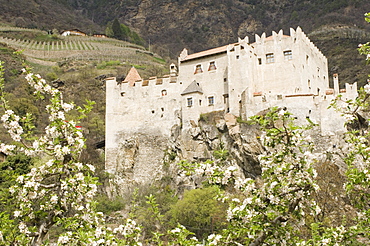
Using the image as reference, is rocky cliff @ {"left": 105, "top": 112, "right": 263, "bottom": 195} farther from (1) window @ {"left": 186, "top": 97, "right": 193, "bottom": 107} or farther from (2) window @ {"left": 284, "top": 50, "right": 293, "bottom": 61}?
(2) window @ {"left": 284, "top": 50, "right": 293, "bottom": 61}

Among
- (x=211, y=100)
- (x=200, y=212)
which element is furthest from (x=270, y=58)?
(x=200, y=212)

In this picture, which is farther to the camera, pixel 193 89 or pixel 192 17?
pixel 192 17

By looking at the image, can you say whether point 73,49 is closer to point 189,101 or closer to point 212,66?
point 212,66

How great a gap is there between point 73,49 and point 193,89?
64.9m

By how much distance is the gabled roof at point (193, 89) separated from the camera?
4081cm

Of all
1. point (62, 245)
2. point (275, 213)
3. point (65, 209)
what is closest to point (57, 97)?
point (65, 209)

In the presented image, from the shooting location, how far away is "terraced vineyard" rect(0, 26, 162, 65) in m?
91.2

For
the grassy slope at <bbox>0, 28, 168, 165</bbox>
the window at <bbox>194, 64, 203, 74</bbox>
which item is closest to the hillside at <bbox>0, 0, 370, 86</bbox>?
the grassy slope at <bbox>0, 28, 168, 165</bbox>

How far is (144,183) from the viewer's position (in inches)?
1635

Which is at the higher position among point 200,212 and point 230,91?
point 230,91

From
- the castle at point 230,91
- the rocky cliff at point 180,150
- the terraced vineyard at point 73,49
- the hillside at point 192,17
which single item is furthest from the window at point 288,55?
the hillside at point 192,17

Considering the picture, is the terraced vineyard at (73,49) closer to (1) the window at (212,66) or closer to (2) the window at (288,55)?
(1) the window at (212,66)

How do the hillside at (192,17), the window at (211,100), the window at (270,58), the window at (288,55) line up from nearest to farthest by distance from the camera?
the window at (288,55) → the window at (270,58) → the window at (211,100) → the hillside at (192,17)

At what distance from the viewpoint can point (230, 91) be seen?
38844 millimetres
